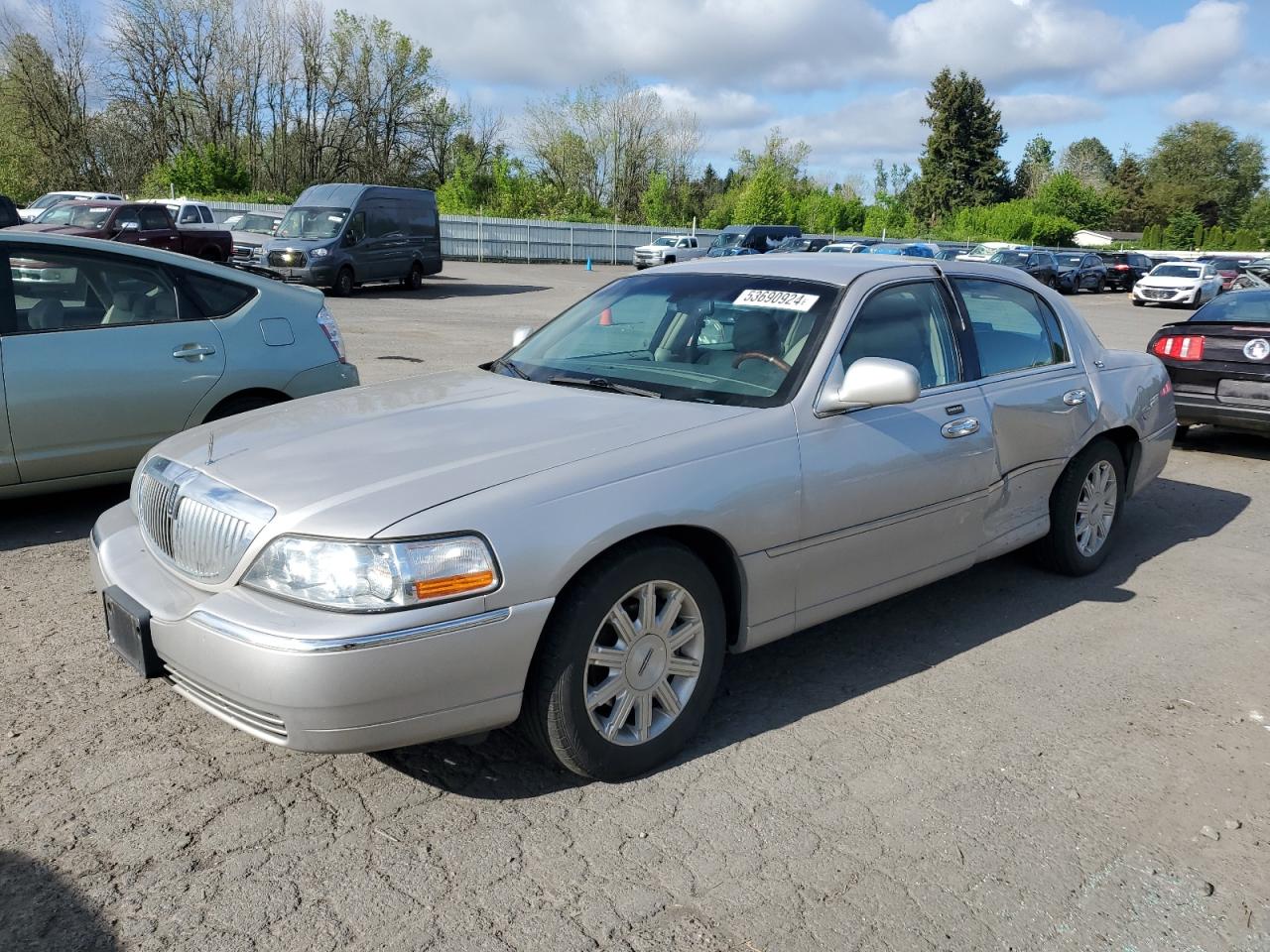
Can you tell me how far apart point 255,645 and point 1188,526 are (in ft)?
19.5

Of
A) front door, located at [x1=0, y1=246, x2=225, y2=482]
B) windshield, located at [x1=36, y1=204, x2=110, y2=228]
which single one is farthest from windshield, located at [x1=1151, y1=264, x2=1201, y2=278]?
front door, located at [x1=0, y1=246, x2=225, y2=482]

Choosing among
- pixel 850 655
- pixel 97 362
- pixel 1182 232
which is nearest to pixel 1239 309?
pixel 850 655

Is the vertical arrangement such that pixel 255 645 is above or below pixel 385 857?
above

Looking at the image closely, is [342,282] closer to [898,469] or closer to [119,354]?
[119,354]

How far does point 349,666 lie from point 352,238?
21.8 meters

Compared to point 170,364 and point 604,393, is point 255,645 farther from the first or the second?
point 170,364

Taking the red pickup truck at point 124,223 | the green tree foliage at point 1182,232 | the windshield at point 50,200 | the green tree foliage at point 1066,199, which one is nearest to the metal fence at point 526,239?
the windshield at point 50,200

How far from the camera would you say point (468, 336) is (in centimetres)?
1638

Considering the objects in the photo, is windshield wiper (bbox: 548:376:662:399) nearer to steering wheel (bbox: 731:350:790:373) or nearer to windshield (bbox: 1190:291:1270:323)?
steering wheel (bbox: 731:350:790:373)

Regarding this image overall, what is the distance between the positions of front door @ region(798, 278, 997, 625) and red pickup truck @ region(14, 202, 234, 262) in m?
19.8

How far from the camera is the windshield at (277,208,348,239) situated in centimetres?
2281

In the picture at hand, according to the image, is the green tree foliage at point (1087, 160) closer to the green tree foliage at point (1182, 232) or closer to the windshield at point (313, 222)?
the green tree foliage at point (1182, 232)

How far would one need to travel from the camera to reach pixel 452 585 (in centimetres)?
284

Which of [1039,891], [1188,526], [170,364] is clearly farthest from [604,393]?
[1188,526]
